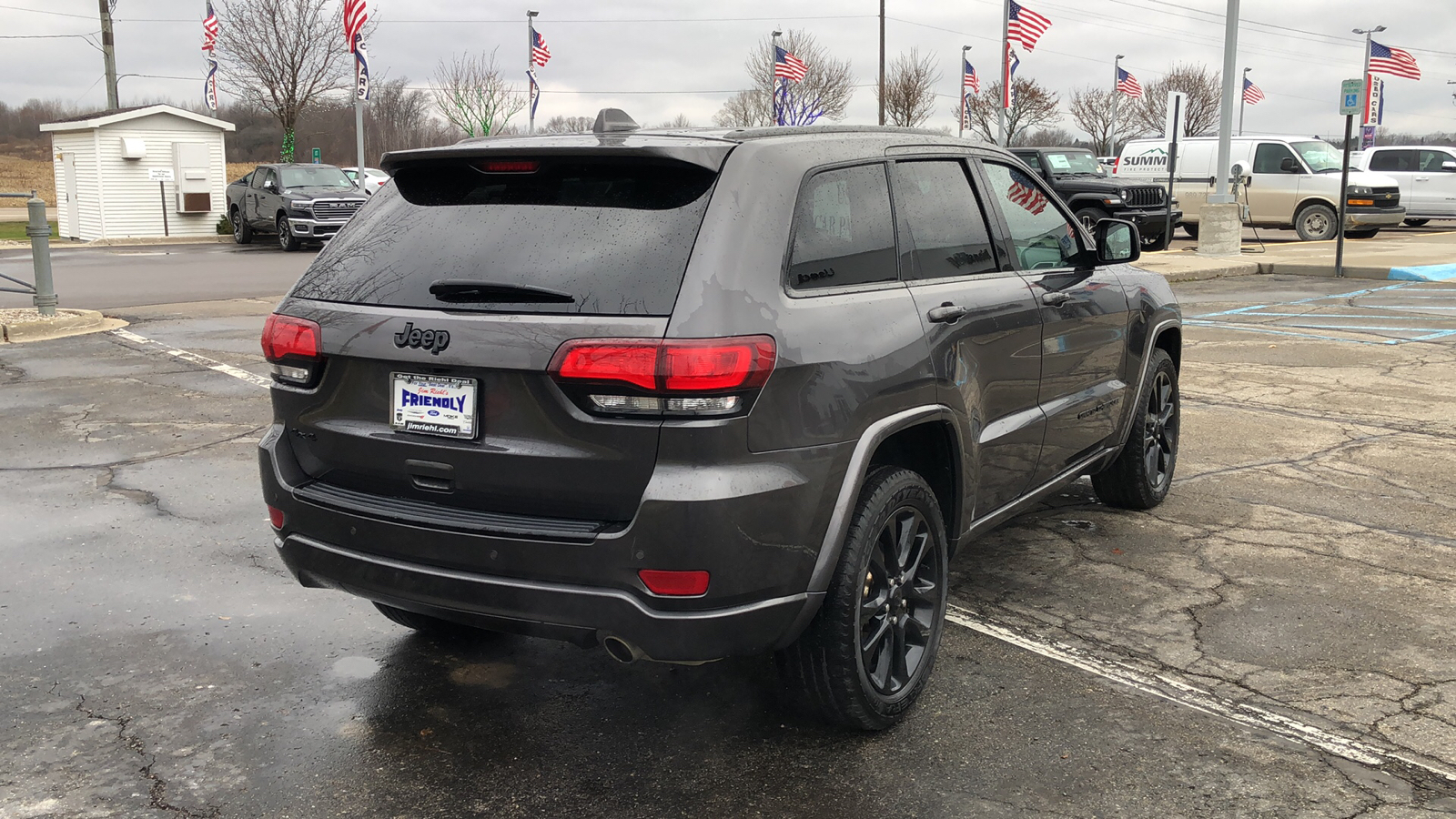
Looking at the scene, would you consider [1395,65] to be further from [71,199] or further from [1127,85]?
[71,199]

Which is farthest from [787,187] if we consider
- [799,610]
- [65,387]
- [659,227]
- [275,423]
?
[65,387]

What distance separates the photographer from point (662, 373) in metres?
2.88

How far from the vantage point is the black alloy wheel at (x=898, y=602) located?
11.5ft

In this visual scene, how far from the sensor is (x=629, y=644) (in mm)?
3012

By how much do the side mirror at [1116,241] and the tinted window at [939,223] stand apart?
3.29ft

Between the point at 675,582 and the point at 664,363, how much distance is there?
1.75 ft

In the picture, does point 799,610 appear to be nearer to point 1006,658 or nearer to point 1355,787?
point 1006,658

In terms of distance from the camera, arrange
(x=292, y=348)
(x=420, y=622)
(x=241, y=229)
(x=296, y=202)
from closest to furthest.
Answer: (x=292, y=348)
(x=420, y=622)
(x=296, y=202)
(x=241, y=229)

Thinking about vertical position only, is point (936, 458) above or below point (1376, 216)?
below

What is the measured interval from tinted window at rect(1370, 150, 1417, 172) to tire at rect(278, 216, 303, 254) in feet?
80.4

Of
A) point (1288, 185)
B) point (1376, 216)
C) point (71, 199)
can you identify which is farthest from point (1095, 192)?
point (71, 199)

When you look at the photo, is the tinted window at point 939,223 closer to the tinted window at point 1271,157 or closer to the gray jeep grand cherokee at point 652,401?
the gray jeep grand cherokee at point 652,401

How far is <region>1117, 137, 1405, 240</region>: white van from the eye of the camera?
24.8 meters

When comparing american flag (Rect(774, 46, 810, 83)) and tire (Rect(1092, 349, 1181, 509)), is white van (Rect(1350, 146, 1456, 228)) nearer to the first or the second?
american flag (Rect(774, 46, 810, 83))
